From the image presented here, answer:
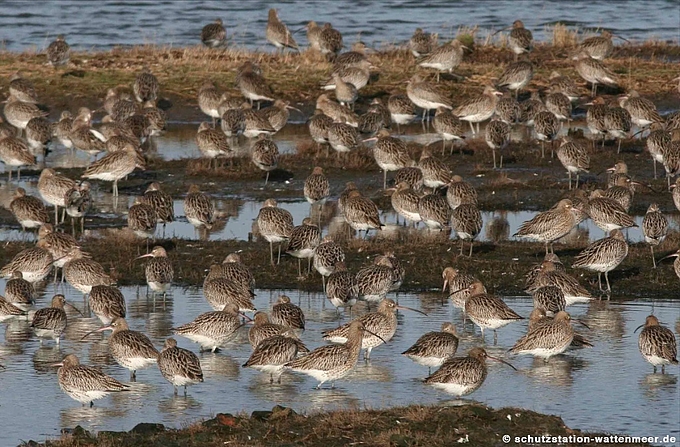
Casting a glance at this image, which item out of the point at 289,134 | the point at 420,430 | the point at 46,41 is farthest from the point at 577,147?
the point at 46,41

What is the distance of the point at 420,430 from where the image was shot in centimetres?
1138

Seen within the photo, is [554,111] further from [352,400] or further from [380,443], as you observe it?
[380,443]

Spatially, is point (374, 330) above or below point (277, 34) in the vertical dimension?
above

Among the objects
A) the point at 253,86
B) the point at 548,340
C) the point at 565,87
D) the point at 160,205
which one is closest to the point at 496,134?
the point at 565,87

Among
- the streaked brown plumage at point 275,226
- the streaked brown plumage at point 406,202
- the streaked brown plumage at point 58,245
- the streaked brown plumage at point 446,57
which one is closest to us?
the streaked brown plumage at point 58,245

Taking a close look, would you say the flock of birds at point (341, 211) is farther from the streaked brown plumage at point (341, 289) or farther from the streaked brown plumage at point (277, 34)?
the streaked brown plumage at point (277, 34)

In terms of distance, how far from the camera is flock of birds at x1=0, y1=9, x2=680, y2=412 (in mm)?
13820

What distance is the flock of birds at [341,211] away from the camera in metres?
13.8

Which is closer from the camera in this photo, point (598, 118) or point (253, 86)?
point (598, 118)

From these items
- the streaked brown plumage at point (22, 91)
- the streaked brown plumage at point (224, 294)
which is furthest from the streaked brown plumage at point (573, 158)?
the streaked brown plumage at point (22, 91)

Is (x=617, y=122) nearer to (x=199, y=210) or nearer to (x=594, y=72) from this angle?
(x=594, y=72)

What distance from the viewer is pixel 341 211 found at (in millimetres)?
20672

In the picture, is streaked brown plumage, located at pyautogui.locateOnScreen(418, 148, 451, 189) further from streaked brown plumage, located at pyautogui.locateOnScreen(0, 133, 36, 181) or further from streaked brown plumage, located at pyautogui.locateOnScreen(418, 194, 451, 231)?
streaked brown plumage, located at pyautogui.locateOnScreen(0, 133, 36, 181)

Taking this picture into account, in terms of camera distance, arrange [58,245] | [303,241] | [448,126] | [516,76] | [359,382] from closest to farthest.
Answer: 1. [359,382]
2. [303,241]
3. [58,245]
4. [448,126]
5. [516,76]
